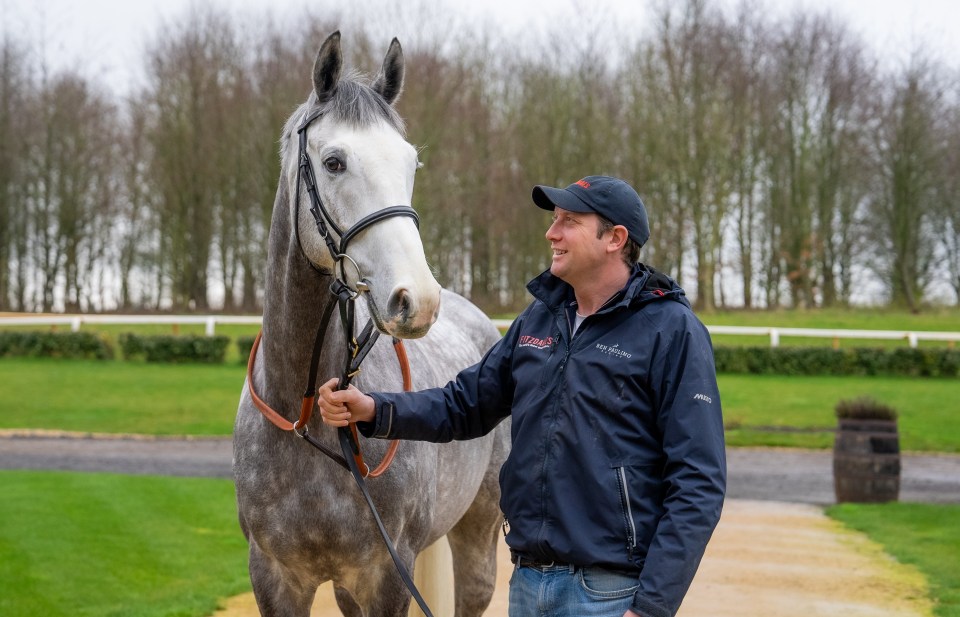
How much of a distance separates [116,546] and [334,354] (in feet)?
14.9

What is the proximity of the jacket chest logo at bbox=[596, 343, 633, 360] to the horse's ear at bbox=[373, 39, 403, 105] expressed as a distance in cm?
110

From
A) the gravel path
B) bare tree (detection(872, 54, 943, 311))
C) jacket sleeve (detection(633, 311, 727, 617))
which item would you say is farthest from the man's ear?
bare tree (detection(872, 54, 943, 311))

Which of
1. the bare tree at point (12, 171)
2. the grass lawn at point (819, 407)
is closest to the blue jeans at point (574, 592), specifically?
the grass lawn at point (819, 407)

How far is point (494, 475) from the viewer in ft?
14.6

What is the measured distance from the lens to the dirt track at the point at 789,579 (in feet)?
19.0

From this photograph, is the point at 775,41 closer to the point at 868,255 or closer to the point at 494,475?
the point at 868,255

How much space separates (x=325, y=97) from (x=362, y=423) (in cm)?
91

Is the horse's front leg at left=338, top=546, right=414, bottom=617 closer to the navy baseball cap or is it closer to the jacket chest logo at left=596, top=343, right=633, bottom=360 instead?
the jacket chest logo at left=596, top=343, right=633, bottom=360

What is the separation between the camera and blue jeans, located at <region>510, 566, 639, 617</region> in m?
2.25

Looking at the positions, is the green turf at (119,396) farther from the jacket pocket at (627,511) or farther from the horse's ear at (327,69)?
the jacket pocket at (627,511)

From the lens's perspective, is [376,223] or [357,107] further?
[357,107]

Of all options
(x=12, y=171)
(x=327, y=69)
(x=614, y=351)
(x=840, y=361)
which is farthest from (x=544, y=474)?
(x=12, y=171)

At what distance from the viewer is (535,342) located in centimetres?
252

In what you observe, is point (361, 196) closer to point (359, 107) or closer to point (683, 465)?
point (359, 107)
